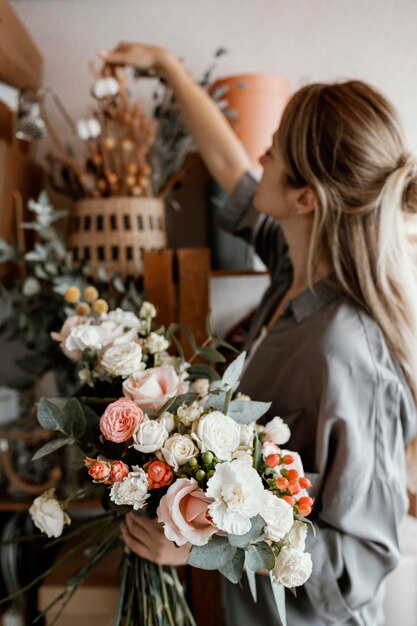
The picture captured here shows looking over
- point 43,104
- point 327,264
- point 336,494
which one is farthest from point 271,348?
point 43,104

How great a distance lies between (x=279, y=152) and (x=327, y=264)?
0.23 meters

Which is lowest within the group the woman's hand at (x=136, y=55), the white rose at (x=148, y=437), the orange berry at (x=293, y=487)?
the orange berry at (x=293, y=487)

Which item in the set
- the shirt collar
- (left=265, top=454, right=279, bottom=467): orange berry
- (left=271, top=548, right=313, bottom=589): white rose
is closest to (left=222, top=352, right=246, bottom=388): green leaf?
(left=265, top=454, right=279, bottom=467): orange berry

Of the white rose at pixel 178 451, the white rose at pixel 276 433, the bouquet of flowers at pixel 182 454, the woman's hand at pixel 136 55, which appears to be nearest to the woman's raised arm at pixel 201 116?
the woman's hand at pixel 136 55

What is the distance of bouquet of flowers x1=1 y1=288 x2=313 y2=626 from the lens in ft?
1.96

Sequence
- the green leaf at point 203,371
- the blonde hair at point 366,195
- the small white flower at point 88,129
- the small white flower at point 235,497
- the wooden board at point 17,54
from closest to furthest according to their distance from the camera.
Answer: the small white flower at point 235,497
the green leaf at point 203,371
the blonde hair at point 366,195
the wooden board at point 17,54
the small white flower at point 88,129

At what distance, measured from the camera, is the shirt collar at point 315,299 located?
3.24ft

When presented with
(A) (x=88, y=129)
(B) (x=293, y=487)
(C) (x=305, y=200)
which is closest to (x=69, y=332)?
(B) (x=293, y=487)

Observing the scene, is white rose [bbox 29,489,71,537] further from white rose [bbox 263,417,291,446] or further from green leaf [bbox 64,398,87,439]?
white rose [bbox 263,417,291,446]

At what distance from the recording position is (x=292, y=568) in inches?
24.2

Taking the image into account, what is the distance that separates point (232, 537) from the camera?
589 mm

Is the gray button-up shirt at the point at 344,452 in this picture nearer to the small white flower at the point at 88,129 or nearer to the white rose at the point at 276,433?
the white rose at the point at 276,433

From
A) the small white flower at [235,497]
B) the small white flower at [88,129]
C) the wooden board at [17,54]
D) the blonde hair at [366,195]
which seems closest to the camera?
the small white flower at [235,497]

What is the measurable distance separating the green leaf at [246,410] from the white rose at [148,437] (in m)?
0.12
